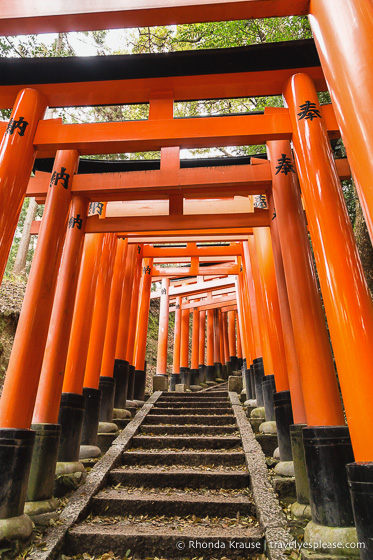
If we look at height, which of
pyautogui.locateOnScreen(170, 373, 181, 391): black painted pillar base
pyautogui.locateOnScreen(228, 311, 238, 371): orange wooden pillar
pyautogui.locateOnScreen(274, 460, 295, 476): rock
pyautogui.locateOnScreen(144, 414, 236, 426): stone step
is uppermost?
pyautogui.locateOnScreen(228, 311, 238, 371): orange wooden pillar

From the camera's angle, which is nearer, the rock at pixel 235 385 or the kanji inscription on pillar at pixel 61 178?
the kanji inscription on pillar at pixel 61 178

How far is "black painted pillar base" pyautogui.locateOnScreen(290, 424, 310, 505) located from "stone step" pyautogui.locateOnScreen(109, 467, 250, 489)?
953mm

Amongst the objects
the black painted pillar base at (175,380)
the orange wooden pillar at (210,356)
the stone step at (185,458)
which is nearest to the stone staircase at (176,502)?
the stone step at (185,458)

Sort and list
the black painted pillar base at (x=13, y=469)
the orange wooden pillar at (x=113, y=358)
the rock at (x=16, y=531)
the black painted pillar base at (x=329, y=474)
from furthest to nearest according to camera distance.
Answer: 1. the orange wooden pillar at (x=113, y=358)
2. the black painted pillar base at (x=13, y=469)
3. the rock at (x=16, y=531)
4. the black painted pillar base at (x=329, y=474)

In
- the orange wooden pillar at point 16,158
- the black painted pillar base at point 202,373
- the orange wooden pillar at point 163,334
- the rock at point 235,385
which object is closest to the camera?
the orange wooden pillar at point 16,158

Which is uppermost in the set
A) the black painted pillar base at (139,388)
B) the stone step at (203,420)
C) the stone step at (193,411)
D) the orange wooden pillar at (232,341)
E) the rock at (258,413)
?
the orange wooden pillar at (232,341)

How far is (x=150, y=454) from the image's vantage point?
5.18 metres

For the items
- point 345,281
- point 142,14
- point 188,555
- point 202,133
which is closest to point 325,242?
point 345,281

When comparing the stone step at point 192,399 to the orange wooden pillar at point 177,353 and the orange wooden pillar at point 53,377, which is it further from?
the orange wooden pillar at point 177,353

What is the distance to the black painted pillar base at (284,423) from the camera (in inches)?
180

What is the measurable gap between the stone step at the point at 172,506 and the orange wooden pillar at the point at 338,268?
1976mm

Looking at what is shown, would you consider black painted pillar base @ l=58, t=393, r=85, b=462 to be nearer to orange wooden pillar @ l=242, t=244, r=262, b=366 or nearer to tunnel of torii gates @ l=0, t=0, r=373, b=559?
tunnel of torii gates @ l=0, t=0, r=373, b=559

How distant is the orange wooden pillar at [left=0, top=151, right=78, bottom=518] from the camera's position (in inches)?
126

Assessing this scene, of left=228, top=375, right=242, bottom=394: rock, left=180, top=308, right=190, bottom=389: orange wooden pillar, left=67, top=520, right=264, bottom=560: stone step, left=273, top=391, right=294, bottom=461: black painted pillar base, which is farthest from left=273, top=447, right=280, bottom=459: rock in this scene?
left=180, top=308, right=190, bottom=389: orange wooden pillar
